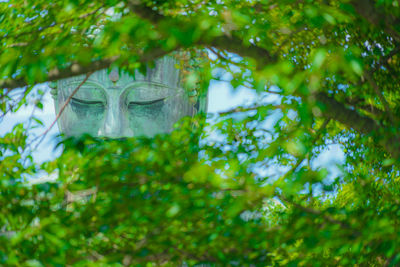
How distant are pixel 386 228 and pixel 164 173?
62.3 inches

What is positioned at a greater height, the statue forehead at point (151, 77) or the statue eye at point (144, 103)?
the statue forehead at point (151, 77)

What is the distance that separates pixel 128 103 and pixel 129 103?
2cm

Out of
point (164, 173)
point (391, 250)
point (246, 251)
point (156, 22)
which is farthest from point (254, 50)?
point (391, 250)

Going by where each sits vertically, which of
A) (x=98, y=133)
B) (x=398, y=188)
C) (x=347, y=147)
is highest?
(x=98, y=133)

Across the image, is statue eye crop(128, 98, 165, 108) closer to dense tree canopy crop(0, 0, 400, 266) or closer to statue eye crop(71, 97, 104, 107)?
statue eye crop(71, 97, 104, 107)

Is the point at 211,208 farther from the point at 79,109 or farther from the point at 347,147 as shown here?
the point at 79,109

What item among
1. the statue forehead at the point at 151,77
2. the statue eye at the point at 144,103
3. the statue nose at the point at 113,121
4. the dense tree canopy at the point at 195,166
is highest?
the statue forehead at the point at 151,77

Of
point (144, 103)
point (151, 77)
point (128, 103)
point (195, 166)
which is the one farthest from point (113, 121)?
point (195, 166)

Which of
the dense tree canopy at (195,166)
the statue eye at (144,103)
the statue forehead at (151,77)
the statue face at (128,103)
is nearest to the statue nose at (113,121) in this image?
the statue face at (128,103)

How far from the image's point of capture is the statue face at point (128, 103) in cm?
743

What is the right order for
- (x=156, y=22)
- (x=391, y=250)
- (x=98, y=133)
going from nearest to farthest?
(x=391, y=250) → (x=156, y=22) → (x=98, y=133)

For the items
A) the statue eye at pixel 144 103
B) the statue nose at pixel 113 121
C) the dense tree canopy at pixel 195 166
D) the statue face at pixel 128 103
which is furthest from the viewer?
the statue eye at pixel 144 103

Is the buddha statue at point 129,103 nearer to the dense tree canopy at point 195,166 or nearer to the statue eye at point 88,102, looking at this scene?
the statue eye at point 88,102

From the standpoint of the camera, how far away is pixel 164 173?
3357 mm
